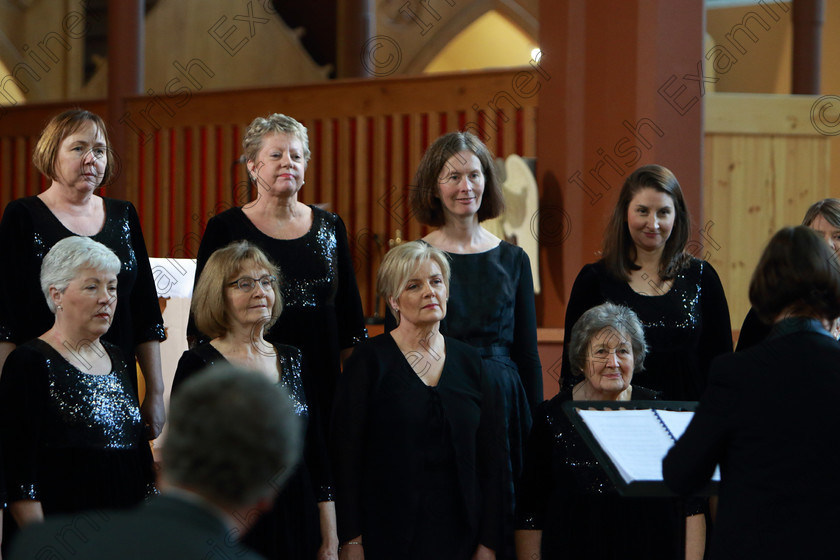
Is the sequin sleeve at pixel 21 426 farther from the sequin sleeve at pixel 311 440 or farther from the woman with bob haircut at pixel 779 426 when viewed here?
the woman with bob haircut at pixel 779 426

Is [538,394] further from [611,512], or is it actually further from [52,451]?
[52,451]

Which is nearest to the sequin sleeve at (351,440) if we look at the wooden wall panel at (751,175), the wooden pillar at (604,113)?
the wooden pillar at (604,113)

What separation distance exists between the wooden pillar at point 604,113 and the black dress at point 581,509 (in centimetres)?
250

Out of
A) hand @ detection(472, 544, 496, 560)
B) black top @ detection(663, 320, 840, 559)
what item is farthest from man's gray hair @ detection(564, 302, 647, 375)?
black top @ detection(663, 320, 840, 559)

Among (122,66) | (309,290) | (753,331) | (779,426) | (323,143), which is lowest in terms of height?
(779,426)

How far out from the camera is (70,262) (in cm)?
279

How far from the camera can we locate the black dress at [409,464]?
2.96m

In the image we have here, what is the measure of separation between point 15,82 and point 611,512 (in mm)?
7860

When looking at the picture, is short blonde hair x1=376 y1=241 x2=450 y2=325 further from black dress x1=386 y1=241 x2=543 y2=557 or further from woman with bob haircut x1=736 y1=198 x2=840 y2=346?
woman with bob haircut x1=736 y1=198 x2=840 y2=346

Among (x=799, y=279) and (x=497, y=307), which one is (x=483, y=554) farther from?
(x=799, y=279)

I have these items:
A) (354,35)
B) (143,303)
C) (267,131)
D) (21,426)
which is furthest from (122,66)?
(21,426)

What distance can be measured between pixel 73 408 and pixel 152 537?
1.58 metres

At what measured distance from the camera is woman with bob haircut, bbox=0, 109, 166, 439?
298 centimetres

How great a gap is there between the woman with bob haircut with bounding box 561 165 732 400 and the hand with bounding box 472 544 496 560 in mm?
536
